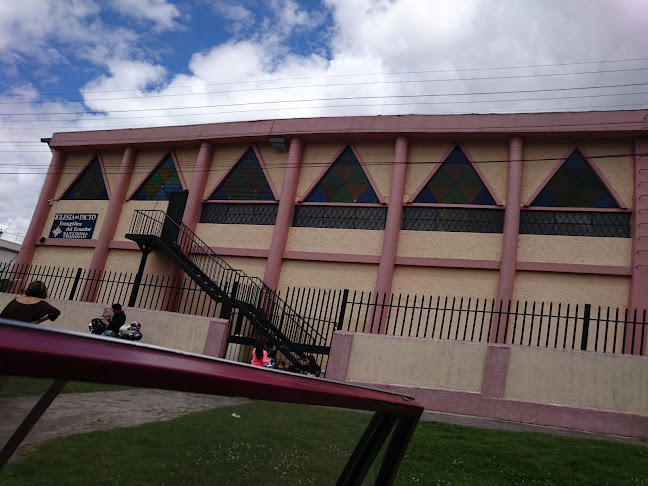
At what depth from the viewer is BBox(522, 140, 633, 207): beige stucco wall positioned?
1457 cm

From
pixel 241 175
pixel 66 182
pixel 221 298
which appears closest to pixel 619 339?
pixel 221 298

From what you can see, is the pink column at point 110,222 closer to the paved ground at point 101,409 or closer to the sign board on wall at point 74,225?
the sign board on wall at point 74,225

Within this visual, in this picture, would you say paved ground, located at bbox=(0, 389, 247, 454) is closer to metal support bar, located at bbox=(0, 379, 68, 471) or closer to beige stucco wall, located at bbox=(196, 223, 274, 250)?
metal support bar, located at bbox=(0, 379, 68, 471)

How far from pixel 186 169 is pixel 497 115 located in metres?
10.9

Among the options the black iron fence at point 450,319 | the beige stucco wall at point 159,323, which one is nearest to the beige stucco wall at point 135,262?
the black iron fence at point 450,319

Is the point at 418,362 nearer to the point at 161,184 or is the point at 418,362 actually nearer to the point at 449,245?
the point at 449,245

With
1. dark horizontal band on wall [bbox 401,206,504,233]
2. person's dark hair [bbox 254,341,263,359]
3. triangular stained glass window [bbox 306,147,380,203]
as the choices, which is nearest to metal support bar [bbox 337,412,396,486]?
person's dark hair [bbox 254,341,263,359]

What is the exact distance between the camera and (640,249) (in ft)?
44.1

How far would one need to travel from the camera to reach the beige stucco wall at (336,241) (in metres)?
15.9

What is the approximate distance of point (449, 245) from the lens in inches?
599

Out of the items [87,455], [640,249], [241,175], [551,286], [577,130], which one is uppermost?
[577,130]

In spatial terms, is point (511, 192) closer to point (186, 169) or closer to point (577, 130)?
point (577, 130)

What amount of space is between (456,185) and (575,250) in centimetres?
388

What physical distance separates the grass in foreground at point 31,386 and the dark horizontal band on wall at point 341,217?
15.2 metres
